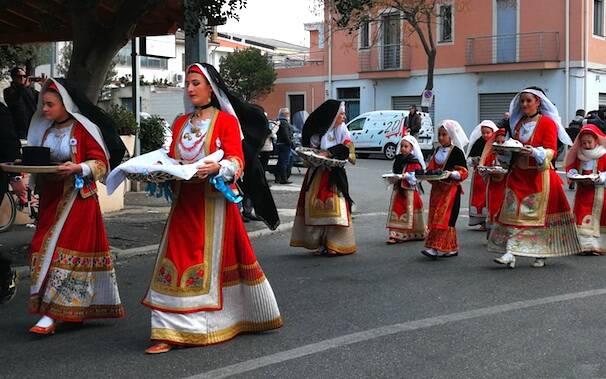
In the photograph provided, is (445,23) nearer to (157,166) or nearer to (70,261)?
(70,261)

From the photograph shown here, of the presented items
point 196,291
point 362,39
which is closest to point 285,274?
point 196,291

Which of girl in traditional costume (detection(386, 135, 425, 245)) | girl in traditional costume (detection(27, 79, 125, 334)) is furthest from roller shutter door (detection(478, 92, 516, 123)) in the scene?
girl in traditional costume (detection(27, 79, 125, 334))

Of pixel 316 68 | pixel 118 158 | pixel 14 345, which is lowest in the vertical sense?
pixel 14 345

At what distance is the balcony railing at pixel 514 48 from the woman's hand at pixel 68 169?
96.9ft

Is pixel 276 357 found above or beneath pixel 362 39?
beneath

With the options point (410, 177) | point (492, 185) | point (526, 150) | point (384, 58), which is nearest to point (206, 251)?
point (526, 150)

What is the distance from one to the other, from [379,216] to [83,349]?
8589mm

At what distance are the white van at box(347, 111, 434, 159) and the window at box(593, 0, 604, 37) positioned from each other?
894 cm

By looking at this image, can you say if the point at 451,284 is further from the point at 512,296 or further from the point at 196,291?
the point at 196,291

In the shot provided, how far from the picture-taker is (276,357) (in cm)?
544

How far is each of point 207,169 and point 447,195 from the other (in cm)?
458

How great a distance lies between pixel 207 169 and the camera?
5367mm

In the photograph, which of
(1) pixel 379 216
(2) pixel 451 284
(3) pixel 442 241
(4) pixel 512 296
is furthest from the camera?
(1) pixel 379 216

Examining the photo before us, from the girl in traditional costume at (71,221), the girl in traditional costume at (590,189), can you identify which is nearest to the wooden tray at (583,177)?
the girl in traditional costume at (590,189)
